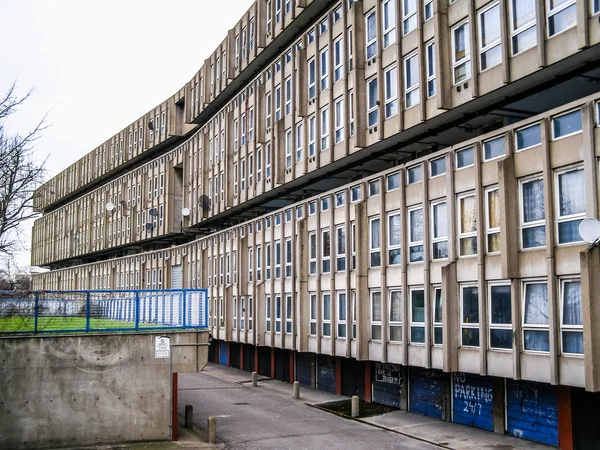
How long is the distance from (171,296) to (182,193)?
34.3m

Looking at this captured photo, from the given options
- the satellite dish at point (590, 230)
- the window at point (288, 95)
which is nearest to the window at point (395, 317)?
the satellite dish at point (590, 230)

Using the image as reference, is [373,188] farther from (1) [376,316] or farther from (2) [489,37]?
(2) [489,37]

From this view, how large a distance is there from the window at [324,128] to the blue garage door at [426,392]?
10171mm

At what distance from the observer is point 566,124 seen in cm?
1705

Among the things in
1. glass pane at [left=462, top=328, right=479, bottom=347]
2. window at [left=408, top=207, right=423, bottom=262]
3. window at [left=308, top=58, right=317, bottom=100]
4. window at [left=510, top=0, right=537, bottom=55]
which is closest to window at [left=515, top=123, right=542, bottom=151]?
window at [left=510, top=0, right=537, bottom=55]

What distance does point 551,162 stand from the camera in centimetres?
1727

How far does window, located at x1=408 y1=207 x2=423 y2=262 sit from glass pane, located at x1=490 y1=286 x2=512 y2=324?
3602 millimetres

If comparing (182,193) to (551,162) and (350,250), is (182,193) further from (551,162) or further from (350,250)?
(551,162)

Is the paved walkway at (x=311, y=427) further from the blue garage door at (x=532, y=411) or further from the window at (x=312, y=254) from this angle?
the window at (x=312, y=254)

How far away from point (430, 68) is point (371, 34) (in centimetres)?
462

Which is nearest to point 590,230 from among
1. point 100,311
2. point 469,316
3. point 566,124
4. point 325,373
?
point 566,124

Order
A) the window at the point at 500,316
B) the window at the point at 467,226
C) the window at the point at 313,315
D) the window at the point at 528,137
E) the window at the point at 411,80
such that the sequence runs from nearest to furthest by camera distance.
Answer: the window at the point at 528,137
the window at the point at 500,316
the window at the point at 467,226
the window at the point at 411,80
the window at the point at 313,315

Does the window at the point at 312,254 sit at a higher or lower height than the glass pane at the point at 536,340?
higher

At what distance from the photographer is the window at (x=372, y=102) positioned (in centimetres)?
2544
